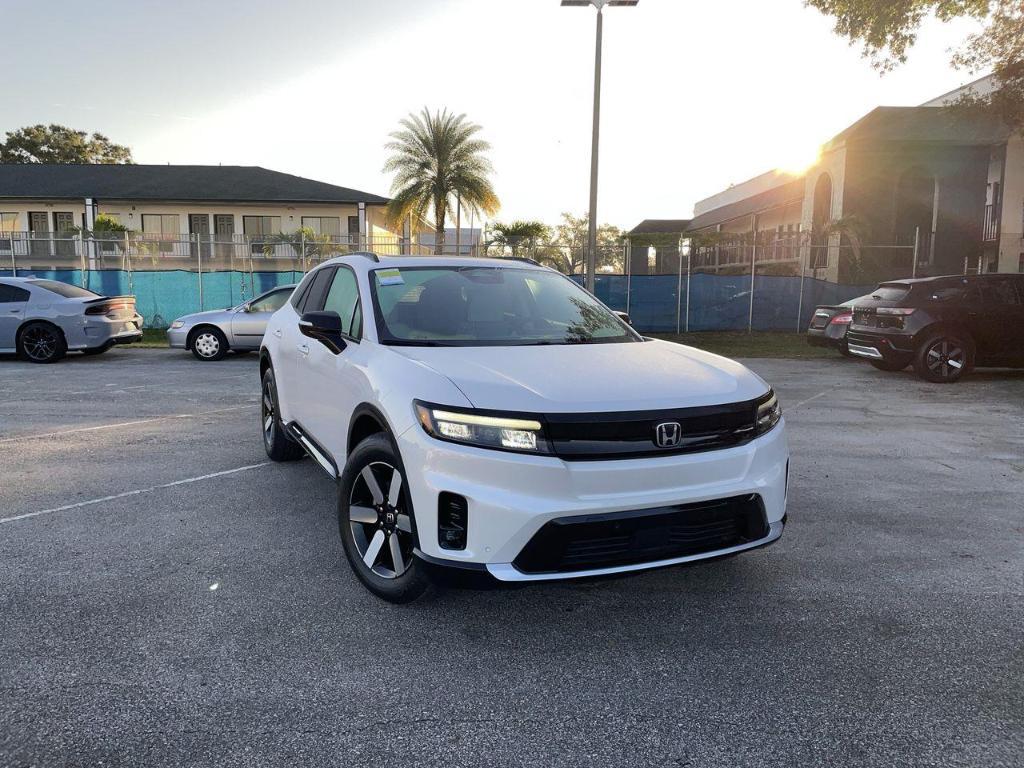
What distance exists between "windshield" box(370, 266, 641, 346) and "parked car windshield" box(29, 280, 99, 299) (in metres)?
11.1

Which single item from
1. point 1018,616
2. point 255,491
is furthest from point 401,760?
point 255,491

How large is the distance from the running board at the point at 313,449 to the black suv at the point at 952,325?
949 cm

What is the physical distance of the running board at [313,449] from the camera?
4102 millimetres

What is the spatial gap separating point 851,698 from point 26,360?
1455 cm

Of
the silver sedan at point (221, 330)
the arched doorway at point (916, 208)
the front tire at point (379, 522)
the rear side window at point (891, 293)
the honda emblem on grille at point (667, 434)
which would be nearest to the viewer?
the honda emblem on grille at point (667, 434)

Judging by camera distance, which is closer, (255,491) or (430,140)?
(255,491)

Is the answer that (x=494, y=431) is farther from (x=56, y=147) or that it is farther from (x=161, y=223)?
(x=56, y=147)

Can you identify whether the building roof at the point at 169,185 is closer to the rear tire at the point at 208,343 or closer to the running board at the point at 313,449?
the rear tire at the point at 208,343

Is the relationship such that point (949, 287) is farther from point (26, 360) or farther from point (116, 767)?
point (26, 360)

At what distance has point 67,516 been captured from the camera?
460 centimetres

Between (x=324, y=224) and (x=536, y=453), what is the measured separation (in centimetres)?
3449

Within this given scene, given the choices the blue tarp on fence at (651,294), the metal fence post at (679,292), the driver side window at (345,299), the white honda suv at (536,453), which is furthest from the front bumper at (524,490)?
the metal fence post at (679,292)

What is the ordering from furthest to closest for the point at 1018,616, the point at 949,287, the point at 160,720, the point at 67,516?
the point at 949,287 → the point at 67,516 → the point at 1018,616 → the point at 160,720

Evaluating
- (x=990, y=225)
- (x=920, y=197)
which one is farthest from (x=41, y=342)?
(x=990, y=225)
